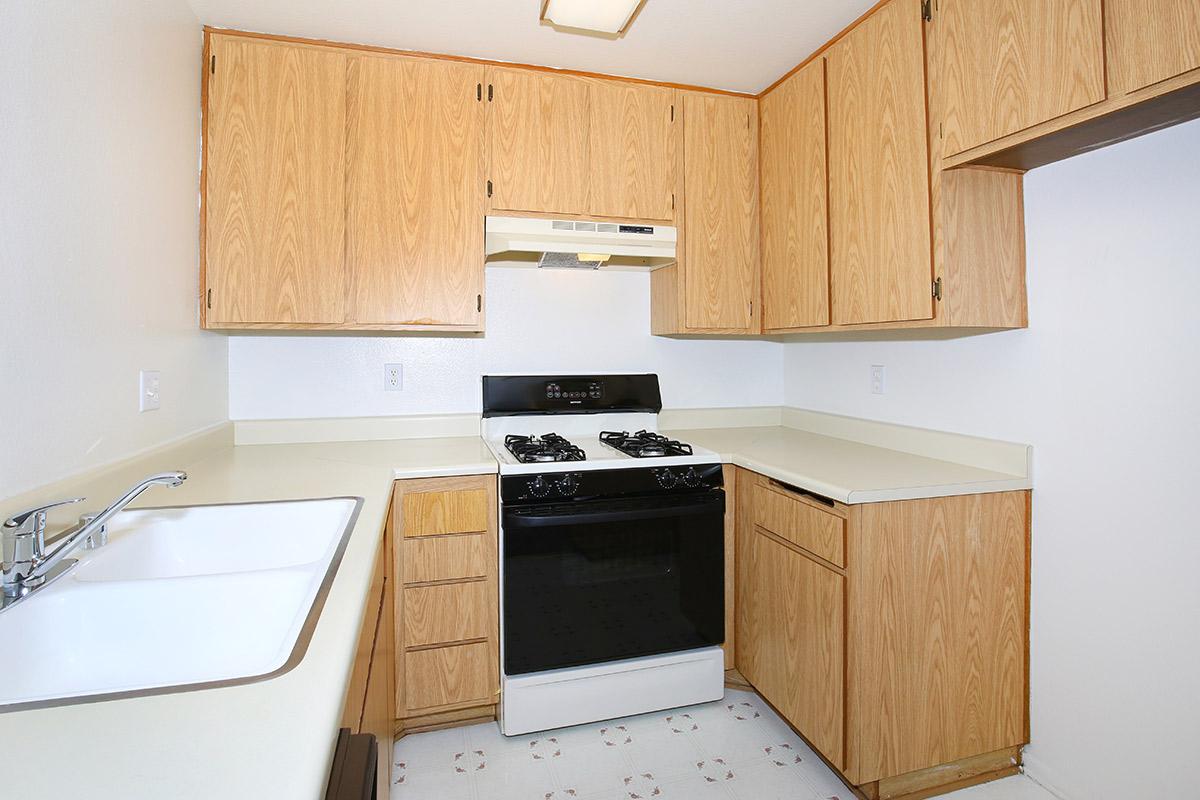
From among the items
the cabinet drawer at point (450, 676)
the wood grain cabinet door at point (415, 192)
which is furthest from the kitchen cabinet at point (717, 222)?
the cabinet drawer at point (450, 676)

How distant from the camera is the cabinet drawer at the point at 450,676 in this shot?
6.59 feet

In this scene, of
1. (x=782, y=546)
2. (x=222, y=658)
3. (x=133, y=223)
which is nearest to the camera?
(x=222, y=658)

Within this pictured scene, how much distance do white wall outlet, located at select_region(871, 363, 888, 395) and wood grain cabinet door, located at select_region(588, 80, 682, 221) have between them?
1028 millimetres

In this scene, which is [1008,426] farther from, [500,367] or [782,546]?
[500,367]

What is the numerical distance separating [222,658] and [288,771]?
1.69ft

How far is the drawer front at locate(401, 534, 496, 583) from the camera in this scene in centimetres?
199

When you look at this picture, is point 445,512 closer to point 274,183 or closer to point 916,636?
point 274,183

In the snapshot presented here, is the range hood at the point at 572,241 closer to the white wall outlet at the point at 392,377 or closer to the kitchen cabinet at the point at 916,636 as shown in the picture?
the white wall outlet at the point at 392,377

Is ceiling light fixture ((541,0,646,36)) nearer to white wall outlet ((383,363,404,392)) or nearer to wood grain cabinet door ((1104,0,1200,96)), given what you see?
wood grain cabinet door ((1104,0,1200,96))

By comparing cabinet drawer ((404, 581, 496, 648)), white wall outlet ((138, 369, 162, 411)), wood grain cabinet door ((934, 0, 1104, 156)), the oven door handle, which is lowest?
cabinet drawer ((404, 581, 496, 648))

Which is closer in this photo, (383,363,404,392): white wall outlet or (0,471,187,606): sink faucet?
(0,471,187,606): sink faucet

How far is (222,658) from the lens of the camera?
915 mm

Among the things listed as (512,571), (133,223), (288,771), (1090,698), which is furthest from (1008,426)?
(133,223)

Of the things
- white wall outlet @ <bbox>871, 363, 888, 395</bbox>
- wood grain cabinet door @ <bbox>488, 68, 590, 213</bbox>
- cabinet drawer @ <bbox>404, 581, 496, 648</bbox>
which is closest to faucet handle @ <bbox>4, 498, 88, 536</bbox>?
cabinet drawer @ <bbox>404, 581, 496, 648</bbox>
